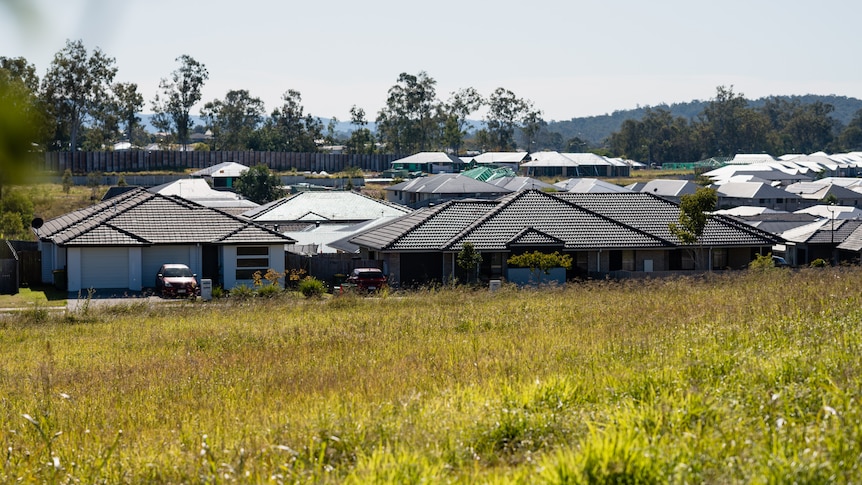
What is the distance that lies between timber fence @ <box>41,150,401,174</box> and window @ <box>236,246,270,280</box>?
55497mm

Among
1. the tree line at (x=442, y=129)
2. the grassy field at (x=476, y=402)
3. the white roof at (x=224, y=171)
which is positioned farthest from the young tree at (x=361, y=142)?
the grassy field at (x=476, y=402)

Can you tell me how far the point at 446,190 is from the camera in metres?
71.0

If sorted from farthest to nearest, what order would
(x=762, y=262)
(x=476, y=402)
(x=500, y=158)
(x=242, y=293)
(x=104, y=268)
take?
(x=500, y=158)
(x=104, y=268)
(x=762, y=262)
(x=242, y=293)
(x=476, y=402)

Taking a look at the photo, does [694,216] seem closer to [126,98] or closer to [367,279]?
[367,279]

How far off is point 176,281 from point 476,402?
28068mm

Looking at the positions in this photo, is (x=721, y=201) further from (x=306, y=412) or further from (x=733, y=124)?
(x=733, y=124)

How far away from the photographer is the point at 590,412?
8891 millimetres

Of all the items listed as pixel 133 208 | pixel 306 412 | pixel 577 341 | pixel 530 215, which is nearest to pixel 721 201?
pixel 530 215

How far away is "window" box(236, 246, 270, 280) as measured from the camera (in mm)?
39625

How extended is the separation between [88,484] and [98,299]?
2829 cm

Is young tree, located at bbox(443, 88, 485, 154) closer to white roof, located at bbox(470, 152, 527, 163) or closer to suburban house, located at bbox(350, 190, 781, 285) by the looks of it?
white roof, located at bbox(470, 152, 527, 163)

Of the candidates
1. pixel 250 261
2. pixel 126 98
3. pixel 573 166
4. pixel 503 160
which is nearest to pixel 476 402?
pixel 126 98

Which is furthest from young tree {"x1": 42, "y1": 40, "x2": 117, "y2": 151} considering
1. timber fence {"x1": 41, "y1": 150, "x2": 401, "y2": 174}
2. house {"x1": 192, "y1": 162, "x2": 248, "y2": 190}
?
timber fence {"x1": 41, "y1": 150, "x2": 401, "y2": 174}

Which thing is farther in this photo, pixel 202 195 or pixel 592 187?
pixel 592 187
